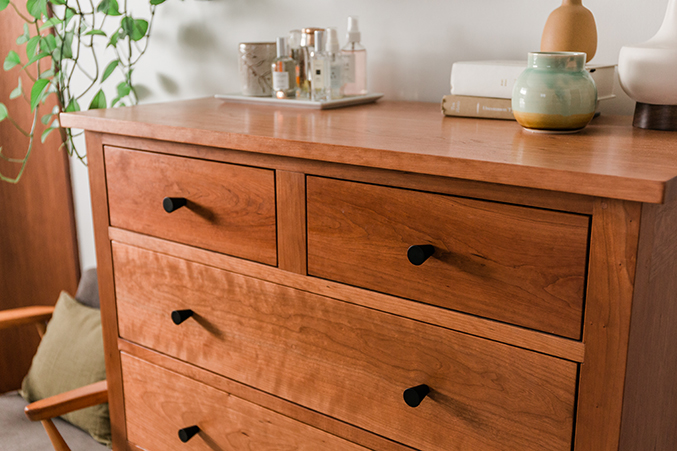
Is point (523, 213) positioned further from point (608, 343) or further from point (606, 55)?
point (606, 55)

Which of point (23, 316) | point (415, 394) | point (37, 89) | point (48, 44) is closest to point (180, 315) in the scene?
point (415, 394)

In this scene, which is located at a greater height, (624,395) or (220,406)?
(624,395)

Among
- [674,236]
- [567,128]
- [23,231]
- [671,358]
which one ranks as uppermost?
[567,128]

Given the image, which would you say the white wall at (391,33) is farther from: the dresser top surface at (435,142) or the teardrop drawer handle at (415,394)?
the teardrop drawer handle at (415,394)

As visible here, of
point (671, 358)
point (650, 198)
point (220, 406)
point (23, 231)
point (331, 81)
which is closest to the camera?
point (650, 198)

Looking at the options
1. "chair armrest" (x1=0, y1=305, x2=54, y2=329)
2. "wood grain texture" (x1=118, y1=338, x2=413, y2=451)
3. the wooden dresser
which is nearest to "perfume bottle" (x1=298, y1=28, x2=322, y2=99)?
the wooden dresser

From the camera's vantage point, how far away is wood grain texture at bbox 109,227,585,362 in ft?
2.27

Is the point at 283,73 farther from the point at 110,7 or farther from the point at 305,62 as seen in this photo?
the point at 110,7

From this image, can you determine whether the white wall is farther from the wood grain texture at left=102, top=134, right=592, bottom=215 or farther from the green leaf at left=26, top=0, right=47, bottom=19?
the wood grain texture at left=102, top=134, right=592, bottom=215

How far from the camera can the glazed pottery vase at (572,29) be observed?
0.93 meters

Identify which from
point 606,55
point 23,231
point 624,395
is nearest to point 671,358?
point 624,395

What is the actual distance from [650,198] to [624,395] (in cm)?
22

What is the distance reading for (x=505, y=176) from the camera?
658mm

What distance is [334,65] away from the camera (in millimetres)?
1210
